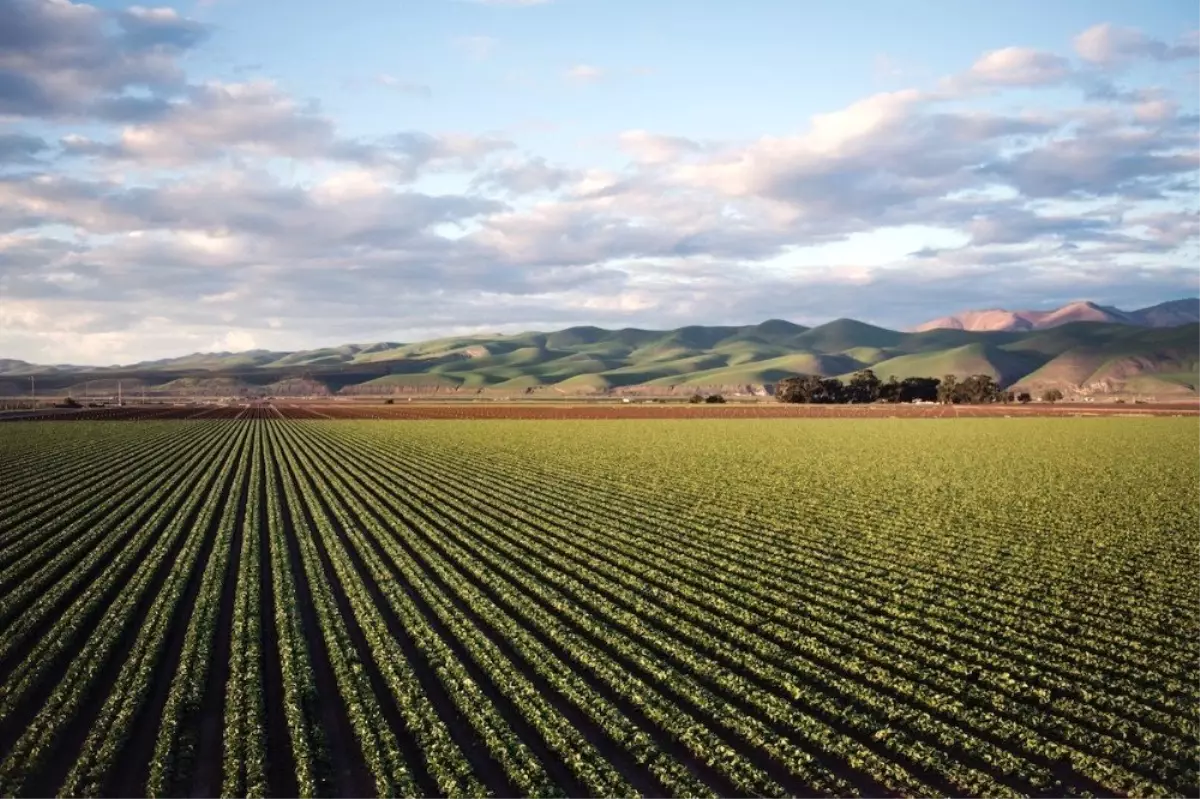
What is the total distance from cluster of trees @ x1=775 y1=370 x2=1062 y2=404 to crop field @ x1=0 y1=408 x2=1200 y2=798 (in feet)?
418

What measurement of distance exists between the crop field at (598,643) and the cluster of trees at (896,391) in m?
127

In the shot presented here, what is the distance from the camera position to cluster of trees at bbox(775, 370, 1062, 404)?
16412 cm

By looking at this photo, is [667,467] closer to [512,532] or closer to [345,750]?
[512,532]

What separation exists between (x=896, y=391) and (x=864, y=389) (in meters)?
6.92

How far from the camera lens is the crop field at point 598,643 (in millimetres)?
12742

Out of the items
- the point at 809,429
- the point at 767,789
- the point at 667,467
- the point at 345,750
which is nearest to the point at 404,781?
the point at 345,750

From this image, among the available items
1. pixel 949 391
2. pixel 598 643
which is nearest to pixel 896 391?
pixel 949 391

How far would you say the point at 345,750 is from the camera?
44.2ft

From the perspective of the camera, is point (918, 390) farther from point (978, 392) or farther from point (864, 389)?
point (978, 392)

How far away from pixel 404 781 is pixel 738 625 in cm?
939

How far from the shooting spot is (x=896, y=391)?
171250 mm

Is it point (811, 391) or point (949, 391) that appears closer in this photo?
point (949, 391)

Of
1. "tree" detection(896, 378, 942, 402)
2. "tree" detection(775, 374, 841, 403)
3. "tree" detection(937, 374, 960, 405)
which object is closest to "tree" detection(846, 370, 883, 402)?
"tree" detection(775, 374, 841, 403)

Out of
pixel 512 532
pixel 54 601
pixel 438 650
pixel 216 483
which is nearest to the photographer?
pixel 438 650
